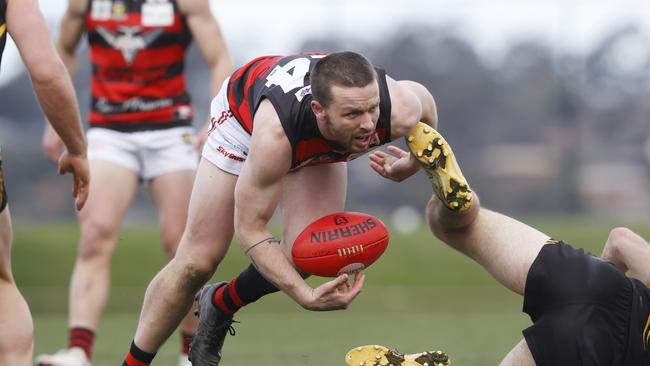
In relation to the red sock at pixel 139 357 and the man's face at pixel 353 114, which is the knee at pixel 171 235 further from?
the man's face at pixel 353 114

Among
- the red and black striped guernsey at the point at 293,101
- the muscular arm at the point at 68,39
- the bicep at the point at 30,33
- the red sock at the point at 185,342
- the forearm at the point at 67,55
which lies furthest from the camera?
the forearm at the point at 67,55

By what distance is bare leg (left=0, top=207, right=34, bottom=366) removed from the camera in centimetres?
483

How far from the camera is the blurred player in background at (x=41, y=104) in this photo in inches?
178

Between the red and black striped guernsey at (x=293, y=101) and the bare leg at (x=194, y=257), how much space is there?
12.7 inches

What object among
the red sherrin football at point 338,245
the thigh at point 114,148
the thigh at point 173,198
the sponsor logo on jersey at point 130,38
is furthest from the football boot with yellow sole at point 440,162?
the sponsor logo on jersey at point 130,38

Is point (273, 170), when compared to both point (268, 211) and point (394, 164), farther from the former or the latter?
point (394, 164)

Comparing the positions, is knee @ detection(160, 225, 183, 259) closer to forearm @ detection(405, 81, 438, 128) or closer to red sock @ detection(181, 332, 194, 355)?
red sock @ detection(181, 332, 194, 355)

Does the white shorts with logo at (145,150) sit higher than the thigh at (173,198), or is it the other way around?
the white shorts with logo at (145,150)

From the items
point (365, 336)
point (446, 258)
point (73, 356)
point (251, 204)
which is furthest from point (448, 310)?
point (251, 204)

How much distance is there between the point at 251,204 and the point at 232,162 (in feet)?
1.86

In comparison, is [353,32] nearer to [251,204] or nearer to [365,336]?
[365,336]

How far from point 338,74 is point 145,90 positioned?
2693 mm

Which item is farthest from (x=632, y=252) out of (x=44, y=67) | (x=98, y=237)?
(x=98, y=237)

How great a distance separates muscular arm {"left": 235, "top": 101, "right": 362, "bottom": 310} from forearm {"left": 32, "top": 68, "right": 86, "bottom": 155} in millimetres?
730
